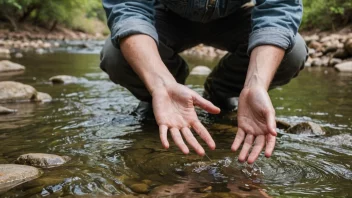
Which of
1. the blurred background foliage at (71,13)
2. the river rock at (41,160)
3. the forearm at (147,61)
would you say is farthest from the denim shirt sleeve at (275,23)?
the blurred background foliage at (71,13)

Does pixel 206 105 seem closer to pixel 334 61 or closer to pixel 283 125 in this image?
pixel 283 125

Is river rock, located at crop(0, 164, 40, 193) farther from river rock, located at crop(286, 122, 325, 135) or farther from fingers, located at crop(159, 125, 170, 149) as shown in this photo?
river rock, located at crop(286, 122, 325, 135)

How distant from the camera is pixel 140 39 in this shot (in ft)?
5.54

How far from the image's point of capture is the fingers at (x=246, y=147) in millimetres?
1279

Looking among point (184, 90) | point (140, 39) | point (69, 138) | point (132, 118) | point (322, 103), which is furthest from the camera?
point (322, 103)

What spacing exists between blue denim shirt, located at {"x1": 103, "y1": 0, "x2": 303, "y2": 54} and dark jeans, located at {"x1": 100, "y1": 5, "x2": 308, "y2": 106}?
0.24 meters

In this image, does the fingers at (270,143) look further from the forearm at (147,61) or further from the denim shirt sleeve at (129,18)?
the denim shirt sleeve at (129,18)

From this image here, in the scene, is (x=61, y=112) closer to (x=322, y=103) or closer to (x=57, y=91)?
(x=57, y=91)

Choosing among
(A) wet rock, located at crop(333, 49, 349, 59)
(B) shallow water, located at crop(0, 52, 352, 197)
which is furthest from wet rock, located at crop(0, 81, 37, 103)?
(A) wet rock, located at crop(333, 49, 349, 59)

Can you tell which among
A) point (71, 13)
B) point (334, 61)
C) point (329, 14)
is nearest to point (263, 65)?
point (334, 61)

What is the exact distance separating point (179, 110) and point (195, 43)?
113 centimetres

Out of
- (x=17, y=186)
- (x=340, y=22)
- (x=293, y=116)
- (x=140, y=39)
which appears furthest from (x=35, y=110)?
(x=340, y=22)

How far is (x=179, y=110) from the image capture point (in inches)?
55.2

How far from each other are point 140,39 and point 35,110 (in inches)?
46.8
